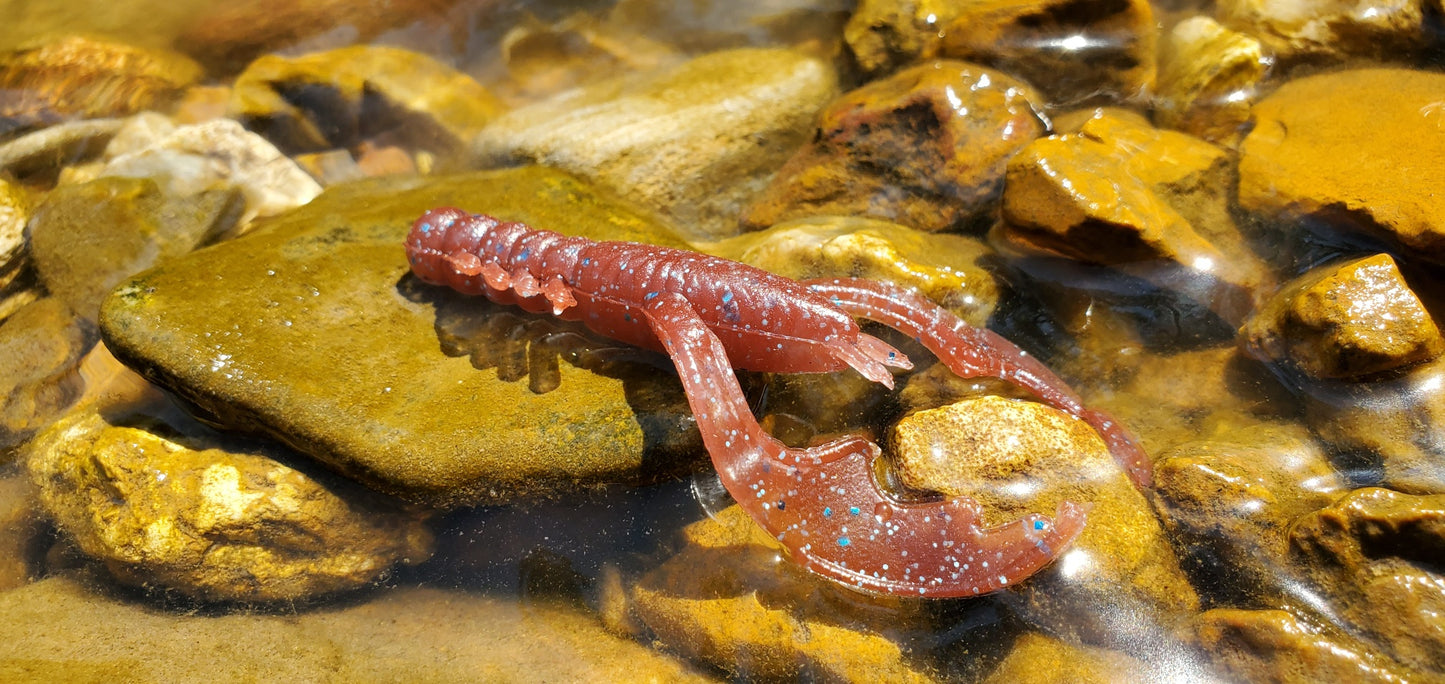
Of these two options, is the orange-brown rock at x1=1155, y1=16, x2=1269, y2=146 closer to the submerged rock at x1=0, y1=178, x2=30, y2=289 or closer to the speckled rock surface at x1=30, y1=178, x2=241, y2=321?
the speckled rock surface at x1=30, y1=178, x2=241, y2=321

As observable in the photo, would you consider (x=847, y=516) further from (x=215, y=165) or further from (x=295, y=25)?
(x=295, y=25)

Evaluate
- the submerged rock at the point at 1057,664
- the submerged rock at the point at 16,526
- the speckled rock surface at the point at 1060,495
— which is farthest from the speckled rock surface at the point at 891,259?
the submerged rock at the point at 16,526

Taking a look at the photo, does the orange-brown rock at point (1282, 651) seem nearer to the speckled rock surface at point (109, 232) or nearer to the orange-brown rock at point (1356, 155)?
the orange-brown rock at point (1356, 155)

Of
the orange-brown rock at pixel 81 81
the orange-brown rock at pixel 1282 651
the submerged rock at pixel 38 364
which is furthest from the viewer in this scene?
the orange-brown rock at pixel 81 81

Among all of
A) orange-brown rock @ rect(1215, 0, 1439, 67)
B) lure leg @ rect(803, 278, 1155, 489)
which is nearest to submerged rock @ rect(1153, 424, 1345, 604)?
lure leg @ rect(803, 278, 1155, 489)

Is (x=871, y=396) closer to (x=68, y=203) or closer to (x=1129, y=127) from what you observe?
(x=1129, y=127)
